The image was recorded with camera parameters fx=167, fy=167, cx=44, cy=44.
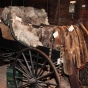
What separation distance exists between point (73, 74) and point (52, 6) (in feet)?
6.28

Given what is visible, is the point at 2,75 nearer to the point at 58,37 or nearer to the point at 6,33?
the point at 6,33


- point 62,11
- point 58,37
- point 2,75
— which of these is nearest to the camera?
point 58,37

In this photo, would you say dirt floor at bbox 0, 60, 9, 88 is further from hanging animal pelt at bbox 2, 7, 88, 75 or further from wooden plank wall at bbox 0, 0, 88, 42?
wooden plank wall at bbox 0, 0, 88, 42

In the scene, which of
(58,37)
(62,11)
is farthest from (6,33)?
(62,11)

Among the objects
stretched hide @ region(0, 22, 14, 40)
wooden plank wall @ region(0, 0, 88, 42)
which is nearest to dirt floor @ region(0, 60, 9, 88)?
stretched hide @ region(0, 22, 14, 40)

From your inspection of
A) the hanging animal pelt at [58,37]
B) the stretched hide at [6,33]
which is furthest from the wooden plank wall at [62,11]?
the stretched hide at [6,33]

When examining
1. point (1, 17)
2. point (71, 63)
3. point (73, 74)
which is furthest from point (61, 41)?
point (1, 17)

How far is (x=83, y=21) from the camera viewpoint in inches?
→ 136

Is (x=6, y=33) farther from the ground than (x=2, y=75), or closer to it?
farther from the ground

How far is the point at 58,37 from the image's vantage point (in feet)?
8.20

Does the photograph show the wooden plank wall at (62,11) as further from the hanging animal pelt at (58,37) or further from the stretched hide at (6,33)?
the stretched hide at (6,33)

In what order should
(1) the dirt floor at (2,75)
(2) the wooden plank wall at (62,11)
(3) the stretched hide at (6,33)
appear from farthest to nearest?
1. (1) the dirt floor at (2,75)
2. (2) the wooden plank wall at (62,11)
3. (3) the stretched hide at (6,33)

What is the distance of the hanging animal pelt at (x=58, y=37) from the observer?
8.16ft

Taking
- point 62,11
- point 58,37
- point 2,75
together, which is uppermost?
point 62,11
